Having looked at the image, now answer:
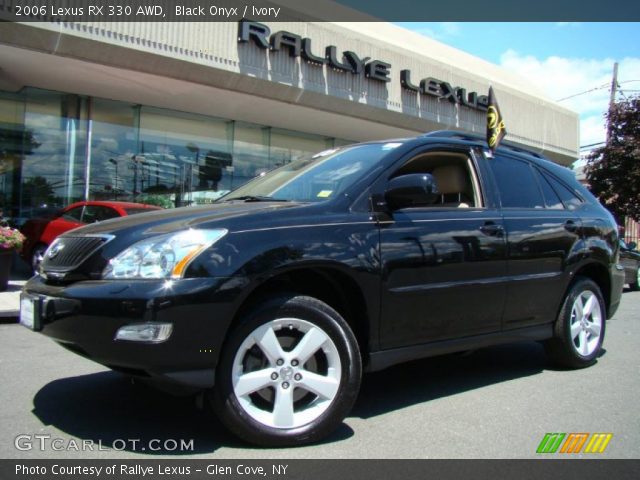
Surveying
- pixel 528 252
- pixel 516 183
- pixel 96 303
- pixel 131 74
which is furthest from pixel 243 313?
pixel 131 74

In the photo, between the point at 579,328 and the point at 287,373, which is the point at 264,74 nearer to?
the point at 579,328

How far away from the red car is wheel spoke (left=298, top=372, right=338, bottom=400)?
7.71 metres

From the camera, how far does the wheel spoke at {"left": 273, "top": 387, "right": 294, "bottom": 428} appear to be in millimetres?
2918

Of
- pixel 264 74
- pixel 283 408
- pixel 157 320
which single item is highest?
pixel 264 74

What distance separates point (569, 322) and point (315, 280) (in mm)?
2564

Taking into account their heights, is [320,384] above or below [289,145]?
below

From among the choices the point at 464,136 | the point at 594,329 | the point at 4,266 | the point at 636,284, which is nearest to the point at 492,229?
the point at 464,136

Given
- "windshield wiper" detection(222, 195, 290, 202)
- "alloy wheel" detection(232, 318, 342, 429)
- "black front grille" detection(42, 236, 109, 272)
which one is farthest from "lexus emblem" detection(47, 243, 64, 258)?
"alloy wheel" detection(232, 318, 342, 429)

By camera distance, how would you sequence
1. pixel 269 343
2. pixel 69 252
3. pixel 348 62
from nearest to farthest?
1. pixel 269 343
2. pixel 69 252
3. pixel 348 62

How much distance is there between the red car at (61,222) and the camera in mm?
10094

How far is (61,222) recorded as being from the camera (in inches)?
417

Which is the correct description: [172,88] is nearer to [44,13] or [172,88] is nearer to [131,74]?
[131,74]

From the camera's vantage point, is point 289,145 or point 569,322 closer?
point 569,322

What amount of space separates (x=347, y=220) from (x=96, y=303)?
144cm
